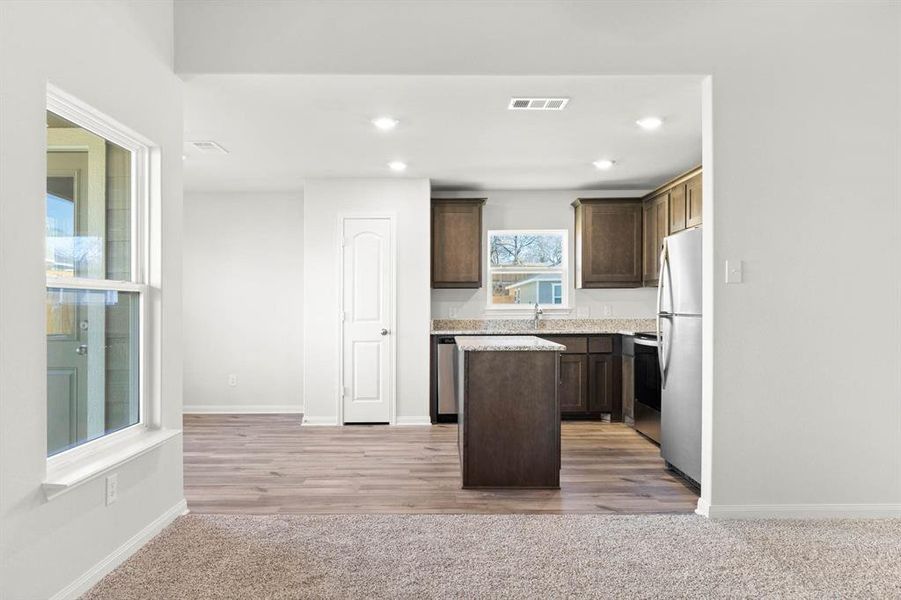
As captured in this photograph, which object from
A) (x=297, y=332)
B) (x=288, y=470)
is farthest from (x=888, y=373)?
(x=297, y=332)

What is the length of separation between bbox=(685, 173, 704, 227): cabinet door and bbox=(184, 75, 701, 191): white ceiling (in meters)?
0.23

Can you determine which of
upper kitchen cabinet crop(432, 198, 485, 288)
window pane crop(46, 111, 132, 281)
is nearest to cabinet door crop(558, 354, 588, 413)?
upper kitchen cabinet crop(432, 198, 485, 288)

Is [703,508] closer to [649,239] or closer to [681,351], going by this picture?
[681,351]

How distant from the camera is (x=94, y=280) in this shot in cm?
242

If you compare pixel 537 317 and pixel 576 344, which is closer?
pixel 576 344

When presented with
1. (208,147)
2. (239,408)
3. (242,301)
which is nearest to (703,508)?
(208,147)

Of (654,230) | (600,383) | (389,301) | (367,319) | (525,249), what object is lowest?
(600,383)

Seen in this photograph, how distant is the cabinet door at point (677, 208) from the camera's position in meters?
5.05

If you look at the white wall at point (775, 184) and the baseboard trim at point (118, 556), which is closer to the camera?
the baseboard trim at point (118, 556)

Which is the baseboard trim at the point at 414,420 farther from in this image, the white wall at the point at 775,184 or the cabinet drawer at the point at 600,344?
the white wall at the point at 775,184

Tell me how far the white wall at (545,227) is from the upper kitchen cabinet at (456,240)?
0.34 metres

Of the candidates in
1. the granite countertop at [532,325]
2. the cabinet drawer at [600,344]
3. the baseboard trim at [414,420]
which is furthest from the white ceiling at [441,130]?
the baseboard trim at [414,420]

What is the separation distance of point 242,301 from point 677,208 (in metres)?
4.52

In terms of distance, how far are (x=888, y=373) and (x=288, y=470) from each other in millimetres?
3636
